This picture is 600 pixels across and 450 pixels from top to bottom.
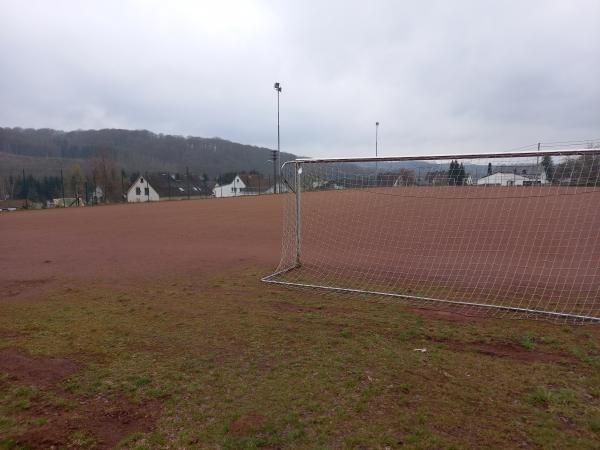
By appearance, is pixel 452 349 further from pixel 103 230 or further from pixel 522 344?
pixel 103 230

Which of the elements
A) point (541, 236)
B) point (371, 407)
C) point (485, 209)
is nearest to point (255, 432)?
point (371, 407)

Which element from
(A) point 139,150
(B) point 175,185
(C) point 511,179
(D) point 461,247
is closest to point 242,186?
(B) point 175,185

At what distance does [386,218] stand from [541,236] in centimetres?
504

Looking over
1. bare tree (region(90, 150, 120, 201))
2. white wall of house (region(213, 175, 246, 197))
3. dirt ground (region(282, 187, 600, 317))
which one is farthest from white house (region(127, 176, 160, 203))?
dirt ground (region(282, 187, 600, 317))

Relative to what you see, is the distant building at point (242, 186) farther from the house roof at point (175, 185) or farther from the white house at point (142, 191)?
the white house at point (142, 191)

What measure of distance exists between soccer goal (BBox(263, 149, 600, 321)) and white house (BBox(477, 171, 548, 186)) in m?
0.02

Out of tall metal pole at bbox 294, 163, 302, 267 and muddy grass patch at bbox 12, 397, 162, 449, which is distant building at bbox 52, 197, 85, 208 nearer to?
tall metal pole at bbox 294, 163, 302, 267

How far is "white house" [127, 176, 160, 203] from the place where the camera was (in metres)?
56.2

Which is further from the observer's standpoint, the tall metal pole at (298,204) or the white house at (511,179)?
the white house at (511,179)

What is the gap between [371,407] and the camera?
2.91 meters

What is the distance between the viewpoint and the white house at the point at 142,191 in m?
56.2

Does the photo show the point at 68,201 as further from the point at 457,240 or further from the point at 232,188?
the point at 457,240

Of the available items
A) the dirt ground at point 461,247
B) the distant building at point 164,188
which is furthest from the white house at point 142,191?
the dirt ground at point 461,247

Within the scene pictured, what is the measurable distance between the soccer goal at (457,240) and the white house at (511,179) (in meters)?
0.02
